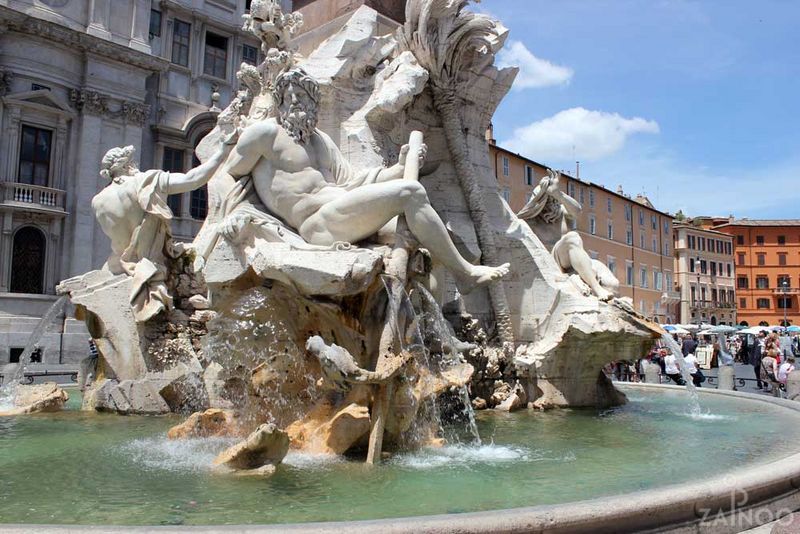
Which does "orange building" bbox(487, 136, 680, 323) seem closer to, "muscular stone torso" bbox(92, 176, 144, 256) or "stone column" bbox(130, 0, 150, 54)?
"stone column" bbox(130, 0, 150, 54)

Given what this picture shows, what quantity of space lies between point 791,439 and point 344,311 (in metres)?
3.82

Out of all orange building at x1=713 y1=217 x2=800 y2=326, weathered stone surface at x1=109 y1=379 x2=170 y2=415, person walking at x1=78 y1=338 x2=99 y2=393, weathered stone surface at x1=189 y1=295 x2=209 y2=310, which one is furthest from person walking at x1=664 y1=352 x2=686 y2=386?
orange building at x1=713 y1=217 x2=800 y2=326

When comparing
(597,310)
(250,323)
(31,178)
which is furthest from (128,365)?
(31,178)

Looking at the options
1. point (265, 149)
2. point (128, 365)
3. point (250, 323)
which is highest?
point (265, 149)

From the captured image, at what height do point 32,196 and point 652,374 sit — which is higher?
point 32,196

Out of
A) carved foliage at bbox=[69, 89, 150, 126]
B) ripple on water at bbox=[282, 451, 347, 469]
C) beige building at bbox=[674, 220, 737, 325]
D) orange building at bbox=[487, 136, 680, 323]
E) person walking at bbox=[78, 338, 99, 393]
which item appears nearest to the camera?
ripple on water at bbox=[282, 451, 347, 469]

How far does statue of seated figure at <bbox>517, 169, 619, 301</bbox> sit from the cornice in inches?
765

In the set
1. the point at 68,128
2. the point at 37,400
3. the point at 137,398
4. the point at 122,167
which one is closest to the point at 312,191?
the point at 137,398

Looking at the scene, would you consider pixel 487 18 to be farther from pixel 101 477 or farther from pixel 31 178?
pixel 31 178

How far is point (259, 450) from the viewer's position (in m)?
4.40

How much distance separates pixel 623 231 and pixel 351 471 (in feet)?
132

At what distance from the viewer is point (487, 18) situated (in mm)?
8312

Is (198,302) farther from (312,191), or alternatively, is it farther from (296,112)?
(296,112)

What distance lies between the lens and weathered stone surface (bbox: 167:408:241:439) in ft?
19.0
